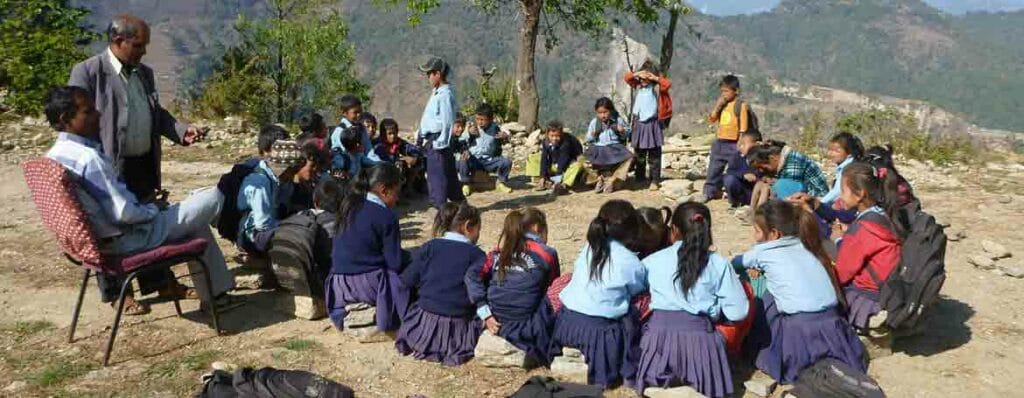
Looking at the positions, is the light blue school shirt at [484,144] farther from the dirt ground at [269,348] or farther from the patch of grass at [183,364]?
the patch of grass at [183,364]

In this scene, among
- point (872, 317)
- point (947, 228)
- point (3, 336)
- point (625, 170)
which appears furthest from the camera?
point (625, 170)

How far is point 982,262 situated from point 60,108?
6846 millimetres

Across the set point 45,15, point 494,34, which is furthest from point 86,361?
point 494,34

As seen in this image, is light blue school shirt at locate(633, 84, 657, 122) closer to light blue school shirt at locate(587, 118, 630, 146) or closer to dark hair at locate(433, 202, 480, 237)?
light blue school shirt at locate(587, 118, 630, 146)

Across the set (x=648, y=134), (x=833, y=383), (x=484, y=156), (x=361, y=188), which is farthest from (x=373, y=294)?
(x=648, y=134)

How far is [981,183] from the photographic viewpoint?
32.1ft

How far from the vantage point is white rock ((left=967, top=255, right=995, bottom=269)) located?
20.9 feet

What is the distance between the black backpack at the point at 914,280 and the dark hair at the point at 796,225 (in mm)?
278

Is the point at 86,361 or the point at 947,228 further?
the point at 947,228

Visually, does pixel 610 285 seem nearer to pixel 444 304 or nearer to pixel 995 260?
pixel 444 304

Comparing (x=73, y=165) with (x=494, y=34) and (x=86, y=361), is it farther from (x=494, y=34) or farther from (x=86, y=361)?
(x=494, y=34)

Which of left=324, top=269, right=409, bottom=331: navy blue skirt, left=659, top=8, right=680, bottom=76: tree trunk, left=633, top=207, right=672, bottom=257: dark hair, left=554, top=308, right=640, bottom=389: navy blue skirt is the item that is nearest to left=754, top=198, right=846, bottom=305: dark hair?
left=633, top=207, right=672, bottom=257: dark hair

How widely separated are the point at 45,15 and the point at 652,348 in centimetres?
1851

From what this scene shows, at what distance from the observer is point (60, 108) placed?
4.11 metres
